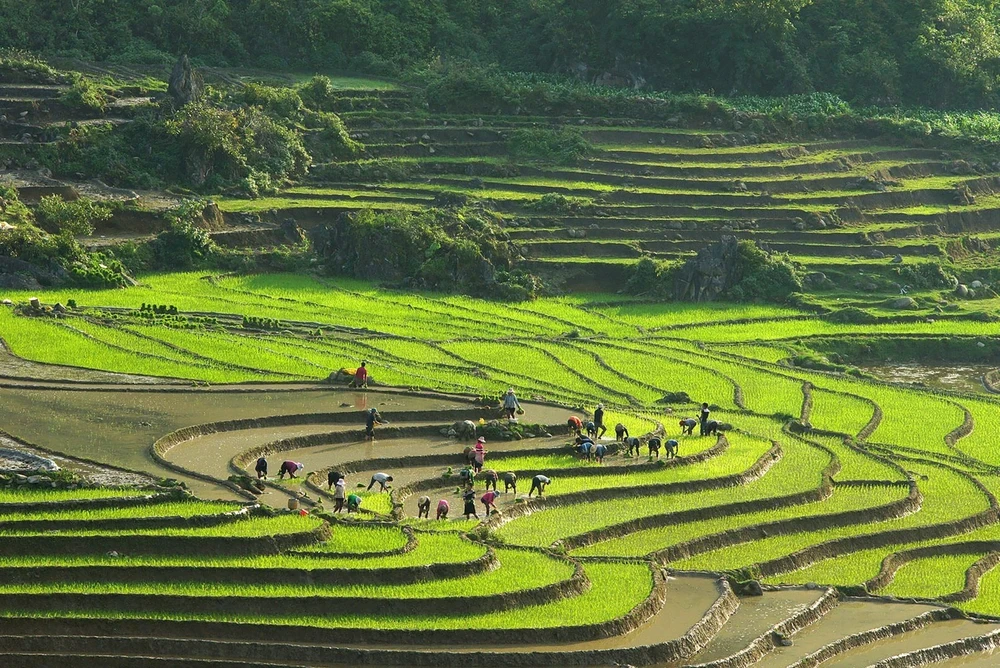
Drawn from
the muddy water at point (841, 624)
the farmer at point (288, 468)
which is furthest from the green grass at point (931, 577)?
the farmer at point (288, 468)

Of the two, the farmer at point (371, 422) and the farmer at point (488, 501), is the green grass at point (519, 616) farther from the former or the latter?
the farmer at point (371, 422)

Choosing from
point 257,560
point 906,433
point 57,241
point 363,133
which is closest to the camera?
point 257,560

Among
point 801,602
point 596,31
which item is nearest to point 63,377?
point 801,602

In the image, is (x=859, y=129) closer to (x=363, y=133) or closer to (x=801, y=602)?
(x=363, y=133)

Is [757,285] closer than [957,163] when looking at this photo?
Yes

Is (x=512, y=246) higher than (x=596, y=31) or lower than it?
lower

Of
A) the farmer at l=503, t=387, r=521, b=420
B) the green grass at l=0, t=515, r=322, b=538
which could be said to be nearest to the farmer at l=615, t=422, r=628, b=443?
the farmer at l=503, t=387, r=521, b=420

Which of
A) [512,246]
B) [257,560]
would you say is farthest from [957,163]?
[257,560]

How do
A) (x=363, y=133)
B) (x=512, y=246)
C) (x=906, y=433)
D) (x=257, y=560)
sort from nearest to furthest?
(x=257, y=560), (x=906, y=433), (x=512, y=246), (x=363, y=133)
